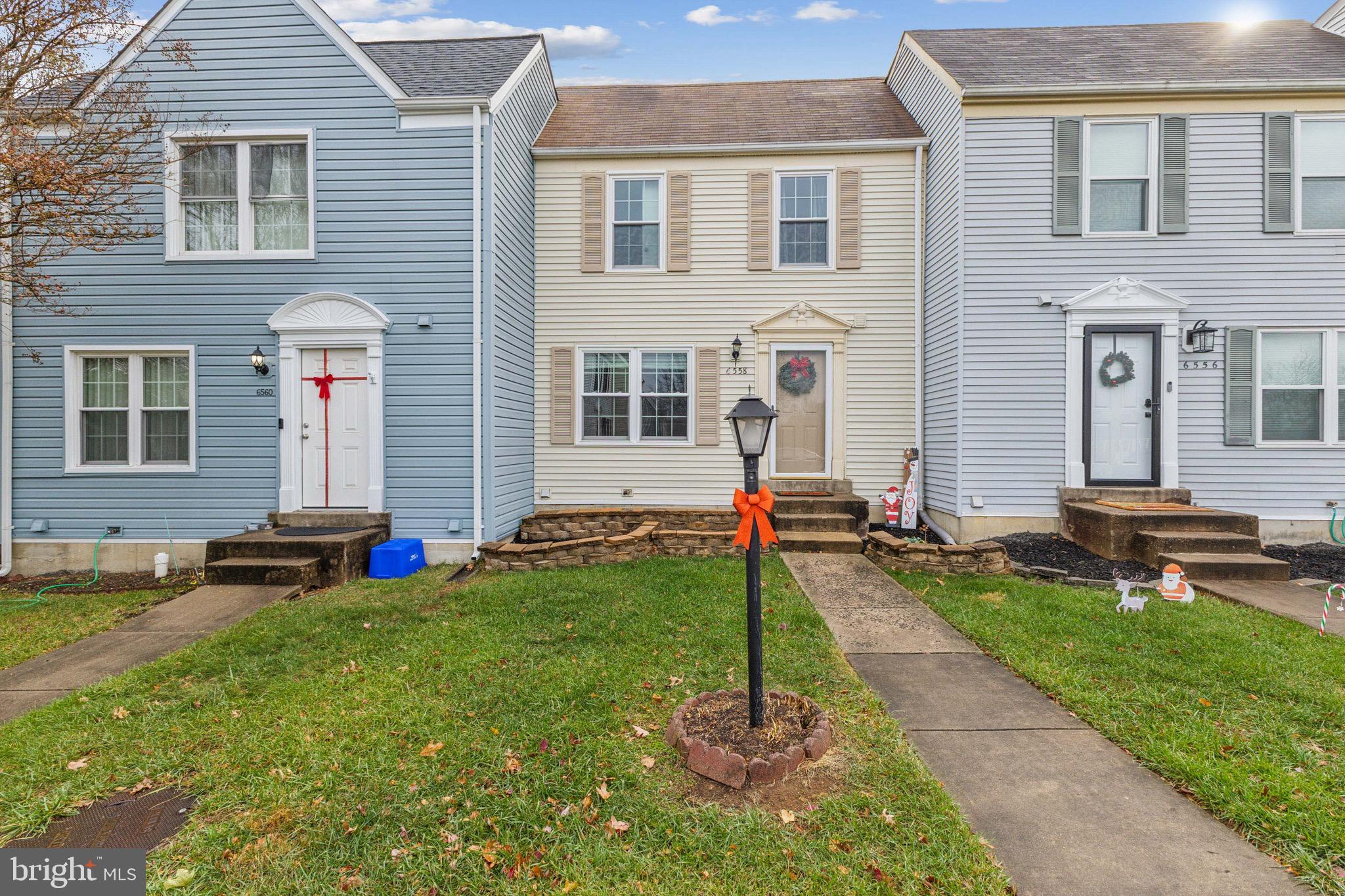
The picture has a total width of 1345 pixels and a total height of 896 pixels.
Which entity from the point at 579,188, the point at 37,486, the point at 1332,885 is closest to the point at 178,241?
the point at 37,486

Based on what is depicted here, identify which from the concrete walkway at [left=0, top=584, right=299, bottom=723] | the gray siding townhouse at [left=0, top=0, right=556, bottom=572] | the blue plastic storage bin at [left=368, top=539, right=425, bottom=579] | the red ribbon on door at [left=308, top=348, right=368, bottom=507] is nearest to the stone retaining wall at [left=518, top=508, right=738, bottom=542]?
the gray siding townhouse at [left=0, top=0, right=556, bottom=572]

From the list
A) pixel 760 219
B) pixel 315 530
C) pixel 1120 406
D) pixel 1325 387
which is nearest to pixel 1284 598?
pixel 1120 406

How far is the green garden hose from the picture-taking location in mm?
6031

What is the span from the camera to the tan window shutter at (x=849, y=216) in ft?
29.4

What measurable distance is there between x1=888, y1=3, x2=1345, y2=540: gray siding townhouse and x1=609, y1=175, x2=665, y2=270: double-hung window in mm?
4256

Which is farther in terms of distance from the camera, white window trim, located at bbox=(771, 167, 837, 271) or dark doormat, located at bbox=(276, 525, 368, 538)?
white window trim, located at bbox=(771, 167, 837, 271)

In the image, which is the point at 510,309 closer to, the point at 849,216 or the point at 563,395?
the point at 563,395

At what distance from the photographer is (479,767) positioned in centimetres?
280

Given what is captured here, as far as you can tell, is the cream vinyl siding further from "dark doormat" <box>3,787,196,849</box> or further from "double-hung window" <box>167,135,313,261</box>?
"dark doormat" <box>3,787,196,849</box>

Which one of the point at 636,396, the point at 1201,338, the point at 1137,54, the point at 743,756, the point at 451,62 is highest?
the point at 1137,54

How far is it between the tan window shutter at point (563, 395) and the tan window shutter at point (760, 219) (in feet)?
10.5

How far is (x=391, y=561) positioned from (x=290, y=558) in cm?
99

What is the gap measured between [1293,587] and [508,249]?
9.43 metres

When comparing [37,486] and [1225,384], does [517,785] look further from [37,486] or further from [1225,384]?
[1225,384]
